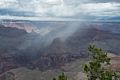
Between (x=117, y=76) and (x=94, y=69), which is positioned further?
(x=117, y=76)

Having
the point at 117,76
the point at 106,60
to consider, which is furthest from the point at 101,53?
the point at 117,76

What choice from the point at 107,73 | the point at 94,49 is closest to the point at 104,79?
the point at 107,73

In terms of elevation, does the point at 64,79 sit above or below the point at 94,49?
below

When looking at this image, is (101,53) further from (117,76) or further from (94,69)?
(117,76)

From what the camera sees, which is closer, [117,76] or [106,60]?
[106,60]

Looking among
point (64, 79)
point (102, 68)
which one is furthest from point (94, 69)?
point (64, 79)

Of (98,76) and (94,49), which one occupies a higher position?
(94,49)

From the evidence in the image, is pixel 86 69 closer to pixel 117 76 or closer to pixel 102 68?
pixel 102 68

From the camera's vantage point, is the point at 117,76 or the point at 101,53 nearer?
the point at 101,53
